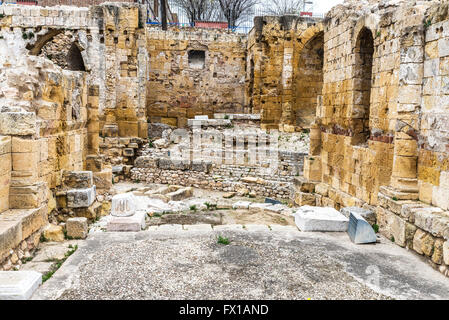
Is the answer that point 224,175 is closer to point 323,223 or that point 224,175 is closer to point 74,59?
point 323,223

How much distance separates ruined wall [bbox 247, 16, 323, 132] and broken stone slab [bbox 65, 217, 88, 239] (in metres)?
12.2

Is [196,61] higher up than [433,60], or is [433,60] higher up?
[196,61]

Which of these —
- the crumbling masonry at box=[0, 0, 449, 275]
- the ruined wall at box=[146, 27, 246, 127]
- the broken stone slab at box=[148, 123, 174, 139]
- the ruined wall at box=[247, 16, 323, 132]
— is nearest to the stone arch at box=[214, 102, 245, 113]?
the ruined wall at box=[146, 27, 246, 127]

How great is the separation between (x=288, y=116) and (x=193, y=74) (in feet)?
18.5

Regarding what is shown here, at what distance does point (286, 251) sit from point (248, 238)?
27.7 inches

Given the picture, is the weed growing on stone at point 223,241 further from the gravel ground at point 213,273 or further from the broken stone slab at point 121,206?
the broken stone slab at point 121,206

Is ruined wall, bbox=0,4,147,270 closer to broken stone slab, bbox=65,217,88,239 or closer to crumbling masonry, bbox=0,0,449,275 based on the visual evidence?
crumbling masonry, bbox=0,0,449,275

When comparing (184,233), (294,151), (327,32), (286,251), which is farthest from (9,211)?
(294,151)

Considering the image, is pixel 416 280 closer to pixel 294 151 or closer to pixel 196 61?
pixel 294 151

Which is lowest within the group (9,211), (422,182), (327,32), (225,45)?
(9,211)

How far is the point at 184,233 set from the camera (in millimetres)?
6176

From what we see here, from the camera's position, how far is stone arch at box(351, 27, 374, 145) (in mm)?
8242

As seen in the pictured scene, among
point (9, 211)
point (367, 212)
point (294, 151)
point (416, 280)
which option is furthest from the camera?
point (294, 151)

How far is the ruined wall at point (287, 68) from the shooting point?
17.1m
